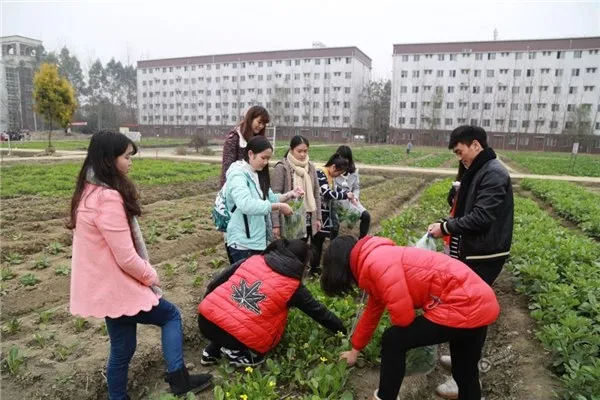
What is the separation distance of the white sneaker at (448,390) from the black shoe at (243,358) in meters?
1.46

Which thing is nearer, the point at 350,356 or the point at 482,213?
the point at 482,213

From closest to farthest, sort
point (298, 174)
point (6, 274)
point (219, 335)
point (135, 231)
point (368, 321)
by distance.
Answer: point (135, 231) < point (368, 321) < point (219, 335) < point (298, 174) < point (6, 274)

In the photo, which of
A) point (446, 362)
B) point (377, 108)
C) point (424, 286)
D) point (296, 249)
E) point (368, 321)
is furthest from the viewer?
point (377, 108)

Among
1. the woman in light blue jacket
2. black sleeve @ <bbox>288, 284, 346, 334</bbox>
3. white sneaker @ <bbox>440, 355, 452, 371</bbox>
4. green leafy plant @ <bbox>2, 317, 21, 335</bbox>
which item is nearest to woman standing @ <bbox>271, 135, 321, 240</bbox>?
the woman in light blue jacket

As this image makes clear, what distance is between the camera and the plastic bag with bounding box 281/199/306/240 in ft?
14.7

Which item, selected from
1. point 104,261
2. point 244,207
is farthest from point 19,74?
point 104,261

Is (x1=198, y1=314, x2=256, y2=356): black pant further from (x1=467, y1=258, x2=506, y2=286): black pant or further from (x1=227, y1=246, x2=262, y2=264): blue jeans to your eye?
(x1=467, y1=258, x2=506, y2=286): black pant

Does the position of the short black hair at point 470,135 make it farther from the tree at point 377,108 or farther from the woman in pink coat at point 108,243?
the tree at point 377,108

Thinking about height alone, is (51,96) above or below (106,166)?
above

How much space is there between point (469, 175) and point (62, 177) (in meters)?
13.5

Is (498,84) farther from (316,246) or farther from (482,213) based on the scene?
(482,213)

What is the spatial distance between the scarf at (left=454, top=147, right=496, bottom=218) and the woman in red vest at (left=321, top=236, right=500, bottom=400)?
39.7 inches

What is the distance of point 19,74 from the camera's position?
6088 centimetres

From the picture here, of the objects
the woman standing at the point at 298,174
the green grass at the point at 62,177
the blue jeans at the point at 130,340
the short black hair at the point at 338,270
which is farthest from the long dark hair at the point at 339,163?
the green grass at the point at 62,177
